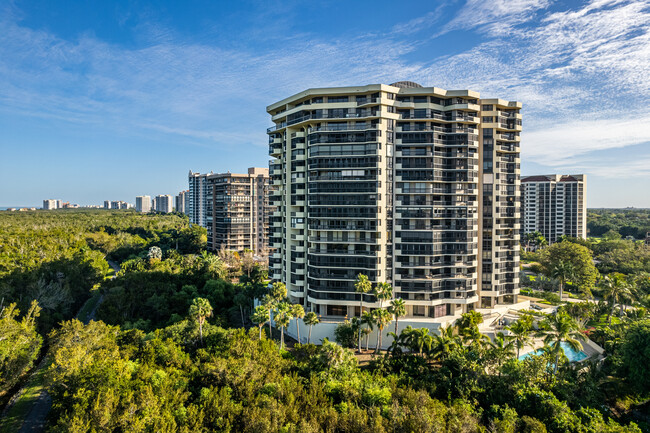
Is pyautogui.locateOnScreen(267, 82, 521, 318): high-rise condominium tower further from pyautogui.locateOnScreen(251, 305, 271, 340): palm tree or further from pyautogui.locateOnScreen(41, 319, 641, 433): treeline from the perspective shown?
pyautogui.locateOnScreen(41, 319, 641, 433): treeline

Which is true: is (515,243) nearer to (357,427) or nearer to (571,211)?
(357,427)

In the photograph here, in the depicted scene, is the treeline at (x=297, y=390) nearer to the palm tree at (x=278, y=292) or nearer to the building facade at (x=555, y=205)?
the palm tree at (x=278, y=292)

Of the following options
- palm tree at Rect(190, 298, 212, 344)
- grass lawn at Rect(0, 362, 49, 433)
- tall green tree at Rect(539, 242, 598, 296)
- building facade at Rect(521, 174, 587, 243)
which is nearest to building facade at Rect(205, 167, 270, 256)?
palm tree at Rect(190, 298, 212, 344)

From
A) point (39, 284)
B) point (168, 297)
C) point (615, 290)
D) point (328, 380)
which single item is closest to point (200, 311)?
point (328, 380)

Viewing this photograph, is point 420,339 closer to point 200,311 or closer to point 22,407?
point 200,311

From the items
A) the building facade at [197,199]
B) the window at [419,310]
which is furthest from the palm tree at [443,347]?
the building facade at [197,199]

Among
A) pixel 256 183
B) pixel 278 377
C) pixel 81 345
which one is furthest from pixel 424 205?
pixel 256 183
